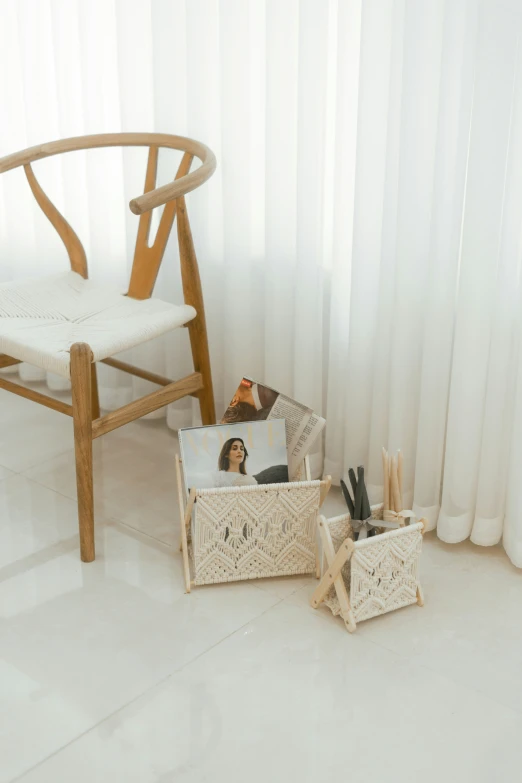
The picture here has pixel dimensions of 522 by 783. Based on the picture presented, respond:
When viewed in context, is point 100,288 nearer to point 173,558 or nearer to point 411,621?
point 173,558

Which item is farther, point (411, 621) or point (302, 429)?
point (302, 429)

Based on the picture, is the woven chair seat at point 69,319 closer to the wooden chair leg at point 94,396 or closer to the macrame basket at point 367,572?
the wooden chair leg at point 94,396

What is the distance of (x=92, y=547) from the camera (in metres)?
1.76

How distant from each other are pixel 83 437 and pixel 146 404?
18 cm

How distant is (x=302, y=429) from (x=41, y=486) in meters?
0.67

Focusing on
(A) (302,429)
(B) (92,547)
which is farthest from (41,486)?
(A) (302,429)

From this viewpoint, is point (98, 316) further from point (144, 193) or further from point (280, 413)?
point (280, 413)

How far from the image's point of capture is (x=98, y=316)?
1.87 meters

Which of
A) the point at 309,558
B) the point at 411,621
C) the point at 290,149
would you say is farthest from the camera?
the point at 290,149

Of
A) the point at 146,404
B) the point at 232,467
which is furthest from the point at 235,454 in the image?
the point at 146,404

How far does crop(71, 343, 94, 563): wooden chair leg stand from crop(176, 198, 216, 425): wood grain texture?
0.33 meters

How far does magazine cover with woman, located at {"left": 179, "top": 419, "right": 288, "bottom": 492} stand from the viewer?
1682 millimetres

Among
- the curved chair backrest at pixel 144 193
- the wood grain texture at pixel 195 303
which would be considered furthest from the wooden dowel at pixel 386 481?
the curved chair backrest at pixel 144 193

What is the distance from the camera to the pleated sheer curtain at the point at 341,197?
5.22 ft
